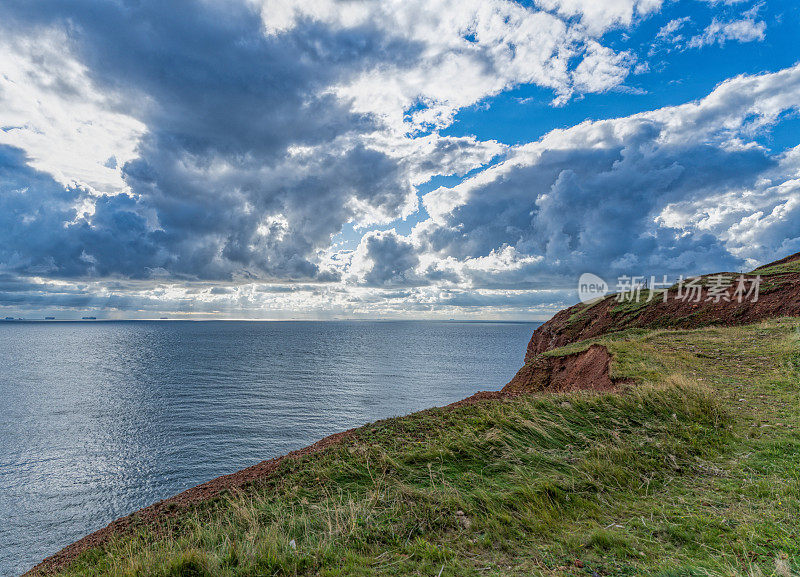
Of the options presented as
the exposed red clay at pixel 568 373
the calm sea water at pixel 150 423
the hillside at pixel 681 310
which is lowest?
the calm sea water at pixel 150 423

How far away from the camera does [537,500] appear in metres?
6.32

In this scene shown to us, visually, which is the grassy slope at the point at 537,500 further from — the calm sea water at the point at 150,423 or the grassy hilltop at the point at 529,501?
the calm sea water at the point at 150,423

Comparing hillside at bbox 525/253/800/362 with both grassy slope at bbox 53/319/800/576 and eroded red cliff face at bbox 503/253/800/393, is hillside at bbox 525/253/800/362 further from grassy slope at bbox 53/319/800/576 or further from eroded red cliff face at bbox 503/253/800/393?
grassy slope at bbox 53/319/800/576

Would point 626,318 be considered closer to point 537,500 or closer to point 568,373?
point 568,373

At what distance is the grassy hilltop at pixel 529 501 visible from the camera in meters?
4.94

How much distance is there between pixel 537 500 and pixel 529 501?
0.47ft

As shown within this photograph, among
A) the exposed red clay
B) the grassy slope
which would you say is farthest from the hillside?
the grassy slope

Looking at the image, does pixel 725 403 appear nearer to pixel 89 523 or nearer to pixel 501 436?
pixel 501 436

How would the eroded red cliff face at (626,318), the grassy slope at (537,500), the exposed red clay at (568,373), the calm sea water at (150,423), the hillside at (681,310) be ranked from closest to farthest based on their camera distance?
the grassy slope at (537,500), the calm sea water at (150,423), the exposed red clay at (568,373), the eroded red cliff face at (626,318), the hillside at (681,310)

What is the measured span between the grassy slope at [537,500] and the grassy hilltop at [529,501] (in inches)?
1.3

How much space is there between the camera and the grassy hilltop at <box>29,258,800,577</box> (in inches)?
195

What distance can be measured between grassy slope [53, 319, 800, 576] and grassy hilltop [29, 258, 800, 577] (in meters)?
0.03

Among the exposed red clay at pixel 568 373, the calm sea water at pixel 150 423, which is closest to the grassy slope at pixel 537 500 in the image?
the exposed red clay at pixel 568 373

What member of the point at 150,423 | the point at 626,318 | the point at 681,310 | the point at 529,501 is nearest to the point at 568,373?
the point at 626,318
